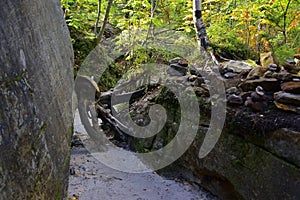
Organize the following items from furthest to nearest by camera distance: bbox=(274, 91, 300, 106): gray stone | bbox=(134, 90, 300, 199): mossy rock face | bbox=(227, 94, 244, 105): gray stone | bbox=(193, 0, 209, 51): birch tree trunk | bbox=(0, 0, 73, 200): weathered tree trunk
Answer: bbox=(193, 0, 209, 51): birch tree trunk, bbox=(227, 94, 244, 105): gray stone, bbox=(274, 91, 300, 106): gray stone, bbox=(134, 90, 300, 199): mossy rock face, bbox=(0, 0, 73, 200): weathered tree trunk

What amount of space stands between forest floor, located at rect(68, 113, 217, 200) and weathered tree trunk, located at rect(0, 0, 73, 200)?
3.37 feet

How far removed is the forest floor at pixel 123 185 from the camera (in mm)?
3328

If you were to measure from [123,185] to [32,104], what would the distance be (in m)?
2.19

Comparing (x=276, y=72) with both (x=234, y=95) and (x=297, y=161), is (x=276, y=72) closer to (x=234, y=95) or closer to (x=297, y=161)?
(x=234, y=95)

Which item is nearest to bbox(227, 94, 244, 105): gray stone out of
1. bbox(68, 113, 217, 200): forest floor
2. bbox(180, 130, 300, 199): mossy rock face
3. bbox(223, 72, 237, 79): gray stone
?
bbox(180, 130, 300, 199): mossy rock face

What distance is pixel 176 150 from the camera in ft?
12.7

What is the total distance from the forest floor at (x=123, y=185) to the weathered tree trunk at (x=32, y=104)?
3.37 feet

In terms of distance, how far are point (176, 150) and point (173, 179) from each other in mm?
401

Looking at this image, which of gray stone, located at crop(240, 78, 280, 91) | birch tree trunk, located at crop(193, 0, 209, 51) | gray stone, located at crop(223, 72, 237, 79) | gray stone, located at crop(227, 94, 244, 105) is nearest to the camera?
gray stone, located at crop(240, 78, 280, 91)

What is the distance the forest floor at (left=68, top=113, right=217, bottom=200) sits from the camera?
3328 mm

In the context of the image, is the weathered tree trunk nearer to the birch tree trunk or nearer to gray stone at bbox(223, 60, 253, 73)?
gray stone at bbox(223, 60, 253, 73)

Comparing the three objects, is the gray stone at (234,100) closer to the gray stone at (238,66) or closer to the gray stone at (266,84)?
the gray stone at (266,84)

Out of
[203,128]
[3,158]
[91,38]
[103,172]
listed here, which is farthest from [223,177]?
[91,38]

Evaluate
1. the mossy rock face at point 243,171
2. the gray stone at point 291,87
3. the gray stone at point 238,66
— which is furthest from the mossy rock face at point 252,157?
the gray stone at point 238,66
